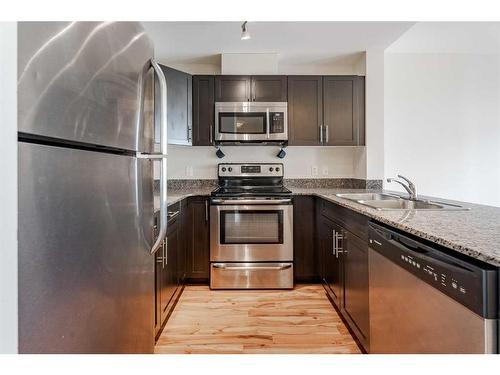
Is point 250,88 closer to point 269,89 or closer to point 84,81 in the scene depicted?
point 269,89

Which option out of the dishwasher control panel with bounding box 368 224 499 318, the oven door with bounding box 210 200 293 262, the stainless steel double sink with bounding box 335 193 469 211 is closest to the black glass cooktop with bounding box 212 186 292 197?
the oven door with bounding box 210 200 293 262

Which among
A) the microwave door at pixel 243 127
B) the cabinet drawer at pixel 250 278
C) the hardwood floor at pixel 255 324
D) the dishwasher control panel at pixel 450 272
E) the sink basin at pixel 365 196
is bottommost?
the hardwood floor at pixel 255 324

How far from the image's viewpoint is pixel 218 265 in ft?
9.82

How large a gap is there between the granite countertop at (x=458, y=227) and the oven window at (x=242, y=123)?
167 cm

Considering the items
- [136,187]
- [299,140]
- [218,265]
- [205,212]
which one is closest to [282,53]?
[299,140]

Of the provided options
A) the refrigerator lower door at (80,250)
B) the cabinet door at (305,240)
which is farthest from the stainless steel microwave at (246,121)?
the refrigerator lower door at (80,250)

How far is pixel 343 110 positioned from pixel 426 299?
256 centimetres

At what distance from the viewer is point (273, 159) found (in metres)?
3.63

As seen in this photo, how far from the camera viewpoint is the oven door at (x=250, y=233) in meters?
2.99

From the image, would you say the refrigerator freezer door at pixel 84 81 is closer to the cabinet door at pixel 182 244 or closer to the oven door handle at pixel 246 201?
the cabinet door at pixel 182 244

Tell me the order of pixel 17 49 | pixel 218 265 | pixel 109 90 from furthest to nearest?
1. pixel 218 265
2. pixel 109 90
3. pixel 17 49

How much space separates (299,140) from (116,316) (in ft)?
8.90

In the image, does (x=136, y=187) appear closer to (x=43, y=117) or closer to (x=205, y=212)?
(x=43, y=117)

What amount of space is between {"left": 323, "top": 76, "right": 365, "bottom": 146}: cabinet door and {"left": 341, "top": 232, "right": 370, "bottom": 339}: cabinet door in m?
1.47
